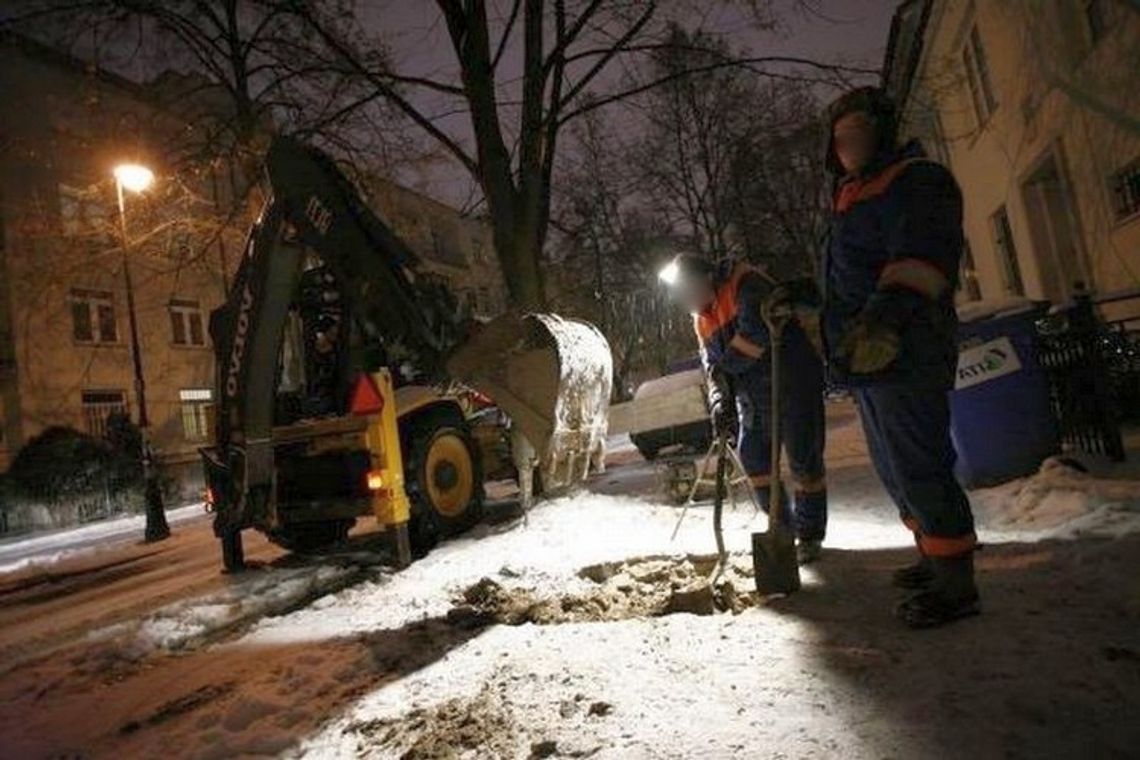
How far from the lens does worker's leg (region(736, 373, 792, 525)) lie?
4.77 metres

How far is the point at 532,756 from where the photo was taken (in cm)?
255

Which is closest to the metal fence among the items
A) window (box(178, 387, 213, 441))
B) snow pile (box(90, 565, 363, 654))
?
snow pile (box(90, 565, 363, 654))

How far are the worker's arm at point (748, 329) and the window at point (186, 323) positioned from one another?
2419cm

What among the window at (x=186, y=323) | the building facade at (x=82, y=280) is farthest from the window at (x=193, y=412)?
the window at (x=186, y=323)

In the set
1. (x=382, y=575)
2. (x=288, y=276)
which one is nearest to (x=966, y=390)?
(x=382, y=575)

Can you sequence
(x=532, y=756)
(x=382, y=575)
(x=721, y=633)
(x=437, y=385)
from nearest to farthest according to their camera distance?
(x=532, y=756) → (x=721, y=633) → (x=382, y=575) → (x=437, y=385)

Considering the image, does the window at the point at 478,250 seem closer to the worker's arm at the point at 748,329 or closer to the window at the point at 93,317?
the window at the point at 93,317

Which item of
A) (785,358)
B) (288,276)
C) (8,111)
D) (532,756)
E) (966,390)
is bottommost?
(532,756)

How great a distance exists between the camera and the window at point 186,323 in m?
25.1

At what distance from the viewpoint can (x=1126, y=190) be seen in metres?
9.50

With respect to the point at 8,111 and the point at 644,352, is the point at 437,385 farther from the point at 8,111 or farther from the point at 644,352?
the point at 644,352

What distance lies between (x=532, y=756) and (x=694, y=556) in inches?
101

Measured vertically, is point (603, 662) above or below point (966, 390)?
below

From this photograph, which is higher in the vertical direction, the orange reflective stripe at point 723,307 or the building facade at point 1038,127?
the building facade at point 1038,127
